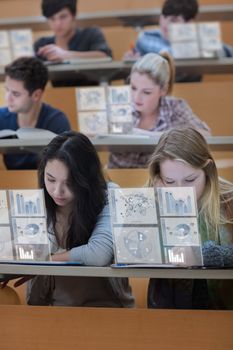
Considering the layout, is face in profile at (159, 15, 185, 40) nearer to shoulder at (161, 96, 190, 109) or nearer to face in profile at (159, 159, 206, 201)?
shoulder at (161, 96, 190, 109)

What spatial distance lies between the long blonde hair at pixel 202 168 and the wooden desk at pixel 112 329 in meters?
0.22

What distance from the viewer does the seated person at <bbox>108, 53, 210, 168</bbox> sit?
304 centimetres

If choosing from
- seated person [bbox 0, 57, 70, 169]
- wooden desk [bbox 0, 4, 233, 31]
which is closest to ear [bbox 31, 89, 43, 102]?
seated person [bbox 0, 57, 70, 169]

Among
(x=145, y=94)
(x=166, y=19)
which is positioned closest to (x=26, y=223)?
(x=145, y=94)

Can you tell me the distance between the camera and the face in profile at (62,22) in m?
4.11

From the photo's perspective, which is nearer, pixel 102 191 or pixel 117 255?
pixel 117 255

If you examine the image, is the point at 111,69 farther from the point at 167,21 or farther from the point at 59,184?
the point at 59,184

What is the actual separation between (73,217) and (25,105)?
3.81 feet

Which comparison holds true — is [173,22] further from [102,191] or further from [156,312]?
[156,312]

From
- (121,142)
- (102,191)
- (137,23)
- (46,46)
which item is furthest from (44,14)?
(102,191)

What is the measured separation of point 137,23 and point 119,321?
8.91 feet

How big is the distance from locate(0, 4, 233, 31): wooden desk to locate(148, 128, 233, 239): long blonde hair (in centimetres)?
227

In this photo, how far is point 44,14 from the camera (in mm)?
4152

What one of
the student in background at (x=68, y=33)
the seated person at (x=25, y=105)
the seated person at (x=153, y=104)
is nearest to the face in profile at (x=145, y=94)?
the seated person at (x=153, y=104)
